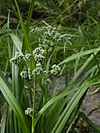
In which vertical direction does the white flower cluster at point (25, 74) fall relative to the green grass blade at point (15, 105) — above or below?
above

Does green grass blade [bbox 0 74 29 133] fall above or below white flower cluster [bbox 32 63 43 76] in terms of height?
below

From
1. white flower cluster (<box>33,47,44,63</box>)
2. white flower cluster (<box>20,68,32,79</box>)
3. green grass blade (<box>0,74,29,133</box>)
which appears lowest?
green grass blade (<box>0,74,29,133</box>)

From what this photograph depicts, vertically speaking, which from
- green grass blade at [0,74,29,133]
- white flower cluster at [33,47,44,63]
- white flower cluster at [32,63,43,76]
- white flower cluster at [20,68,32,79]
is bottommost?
green grass blade at [0,74,29,133]

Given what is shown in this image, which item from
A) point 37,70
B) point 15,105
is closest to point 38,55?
point 37,70

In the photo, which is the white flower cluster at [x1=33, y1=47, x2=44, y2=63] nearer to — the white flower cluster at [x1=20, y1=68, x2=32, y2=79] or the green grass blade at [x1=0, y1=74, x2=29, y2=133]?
the white flower cluster at [x1=20, y1=68, x2=32, y2=79]

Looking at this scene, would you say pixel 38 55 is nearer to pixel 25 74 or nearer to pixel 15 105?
pixel 25 74

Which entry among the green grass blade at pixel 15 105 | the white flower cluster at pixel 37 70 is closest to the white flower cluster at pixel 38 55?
the white flower cluster at pixel 37 70

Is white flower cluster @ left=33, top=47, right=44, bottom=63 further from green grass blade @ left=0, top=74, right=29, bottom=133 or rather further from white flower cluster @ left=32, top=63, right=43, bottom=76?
green grass blade @ left=0, top=74, right=29, bottom=133

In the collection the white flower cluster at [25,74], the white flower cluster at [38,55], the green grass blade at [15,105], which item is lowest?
the green grass blade at [15,105]

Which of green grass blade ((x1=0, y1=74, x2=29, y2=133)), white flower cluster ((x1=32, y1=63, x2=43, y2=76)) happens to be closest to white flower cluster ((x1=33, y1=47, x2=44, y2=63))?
white flower cluster ((x1=32, y1=63, x2=43, y2=76))

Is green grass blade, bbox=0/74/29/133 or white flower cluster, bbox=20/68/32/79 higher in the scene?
white flower cluster, bbox=20/68/32/79

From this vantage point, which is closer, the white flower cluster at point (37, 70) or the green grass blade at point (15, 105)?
the white flower cluster at point (37, 70)

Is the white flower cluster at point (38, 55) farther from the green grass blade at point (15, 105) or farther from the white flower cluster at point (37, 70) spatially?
the green grass blade at point (15, 105)

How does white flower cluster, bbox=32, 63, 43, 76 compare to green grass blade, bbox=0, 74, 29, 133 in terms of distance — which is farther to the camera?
green grass blade, bbox=0, 74, 29, 133
